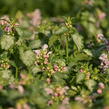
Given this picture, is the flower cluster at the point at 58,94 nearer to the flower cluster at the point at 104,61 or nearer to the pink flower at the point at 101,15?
the flower cluster at the point at 104,61

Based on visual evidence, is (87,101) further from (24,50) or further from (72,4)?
(72,4)

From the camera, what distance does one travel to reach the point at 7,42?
3.45 m

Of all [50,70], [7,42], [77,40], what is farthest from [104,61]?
[7,42]

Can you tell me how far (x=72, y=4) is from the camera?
6.99m

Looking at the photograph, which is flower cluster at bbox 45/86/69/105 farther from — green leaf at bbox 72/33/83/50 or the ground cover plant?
green leaf at bbox 72/33/83/50

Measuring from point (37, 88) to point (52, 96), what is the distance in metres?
0.25

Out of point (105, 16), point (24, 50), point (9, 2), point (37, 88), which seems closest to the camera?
point (37, 88)

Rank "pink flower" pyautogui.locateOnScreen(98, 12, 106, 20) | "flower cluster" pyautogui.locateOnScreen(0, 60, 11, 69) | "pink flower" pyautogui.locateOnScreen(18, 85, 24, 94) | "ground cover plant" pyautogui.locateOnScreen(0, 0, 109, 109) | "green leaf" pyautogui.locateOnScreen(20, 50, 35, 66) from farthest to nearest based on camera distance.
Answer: "pink flower" pyautogui.locateOnScreen(98, 12, 106, 20), "flower cluster" pyautogui.locateOnScreen(0, 60, 11, 69), "green leaf" pyautogui.locateOnScreen(20, 50, 35, 66), "ground cover plant" pyautogui.locateOnScreen(0, 0, 109, 109), "pink flower" pyautogui.locateOnScreen(18, 85, 24, 94)

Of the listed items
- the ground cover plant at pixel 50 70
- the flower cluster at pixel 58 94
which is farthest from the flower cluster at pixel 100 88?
the flower cluster at pixel 58 94

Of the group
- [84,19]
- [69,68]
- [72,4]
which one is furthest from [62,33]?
[72,4]

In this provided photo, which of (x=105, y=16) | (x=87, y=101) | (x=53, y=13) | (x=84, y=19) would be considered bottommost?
(x=87, y=101)

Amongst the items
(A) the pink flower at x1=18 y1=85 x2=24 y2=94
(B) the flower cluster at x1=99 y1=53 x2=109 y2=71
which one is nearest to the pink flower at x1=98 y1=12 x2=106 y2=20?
(B) the flower cluster at x1=99 y1=53 x2=109 y2=71

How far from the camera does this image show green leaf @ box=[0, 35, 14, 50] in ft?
11.3

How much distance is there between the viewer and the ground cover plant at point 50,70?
2.88m
